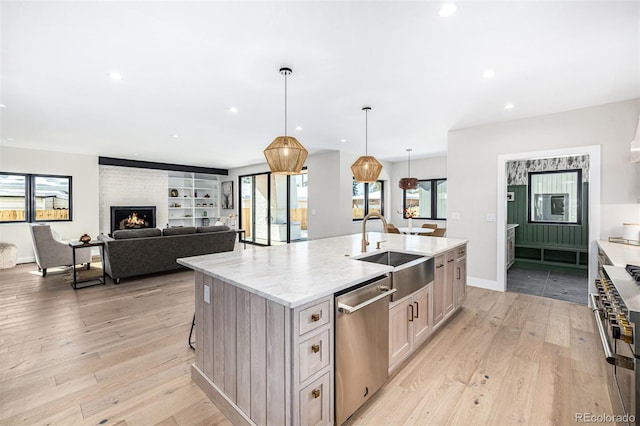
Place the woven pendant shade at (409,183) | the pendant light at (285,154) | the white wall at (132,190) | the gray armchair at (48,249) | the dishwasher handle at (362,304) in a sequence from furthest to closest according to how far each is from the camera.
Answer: the white wall at (132,190)
the woven pendant shade at (409,183)
the gray armchair at (48,249)
the pendant light at (285,154)
the dishwasher handle at (362,304)

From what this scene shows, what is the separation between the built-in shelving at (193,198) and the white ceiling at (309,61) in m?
4.79

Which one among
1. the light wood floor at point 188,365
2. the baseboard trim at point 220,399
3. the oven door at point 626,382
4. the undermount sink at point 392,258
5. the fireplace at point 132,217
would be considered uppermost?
the fireplace at point 132,217

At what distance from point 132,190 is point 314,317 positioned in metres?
8.59

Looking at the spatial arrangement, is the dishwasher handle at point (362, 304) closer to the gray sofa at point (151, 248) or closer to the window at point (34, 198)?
the gray sofa at point (151, 248)

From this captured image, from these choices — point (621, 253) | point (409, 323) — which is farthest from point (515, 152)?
point (409, 323)

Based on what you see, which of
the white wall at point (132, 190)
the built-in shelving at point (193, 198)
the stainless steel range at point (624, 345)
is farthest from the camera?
the built-in shelving at point (193, 198)

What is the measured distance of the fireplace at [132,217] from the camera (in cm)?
786

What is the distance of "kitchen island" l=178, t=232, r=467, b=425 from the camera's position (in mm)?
1419

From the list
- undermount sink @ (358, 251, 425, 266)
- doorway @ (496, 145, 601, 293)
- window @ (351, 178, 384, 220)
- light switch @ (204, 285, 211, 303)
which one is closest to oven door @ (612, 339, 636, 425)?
undermount sink @ (358, 251, 425, 266)

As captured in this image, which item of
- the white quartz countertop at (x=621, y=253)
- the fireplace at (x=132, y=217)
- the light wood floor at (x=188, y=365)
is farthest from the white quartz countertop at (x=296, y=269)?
the fireplace at (x=132, y=217)

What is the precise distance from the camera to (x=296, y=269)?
6.42ft

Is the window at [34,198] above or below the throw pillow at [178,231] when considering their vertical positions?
above

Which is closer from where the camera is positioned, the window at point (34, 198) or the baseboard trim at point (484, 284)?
the baseboard trim at point (484, 284)

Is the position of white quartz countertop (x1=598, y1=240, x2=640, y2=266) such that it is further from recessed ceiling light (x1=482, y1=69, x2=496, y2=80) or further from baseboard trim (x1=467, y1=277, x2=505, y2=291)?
recessed ceiling light (x1=482, y1=69, x2=496, y2=80)
